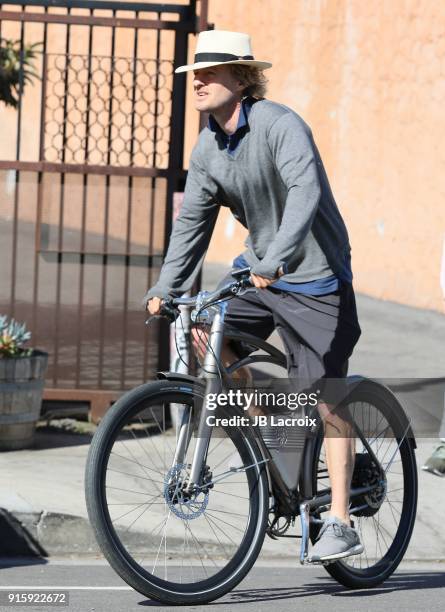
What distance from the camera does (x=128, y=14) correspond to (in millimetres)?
17906

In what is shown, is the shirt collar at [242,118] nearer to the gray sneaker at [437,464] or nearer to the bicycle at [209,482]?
the bicycle at [209,482]

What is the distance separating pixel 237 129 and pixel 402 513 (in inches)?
64.7

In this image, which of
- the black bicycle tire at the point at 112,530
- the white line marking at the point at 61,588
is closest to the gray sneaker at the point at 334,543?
the black bicycle tire at the point at 112,530

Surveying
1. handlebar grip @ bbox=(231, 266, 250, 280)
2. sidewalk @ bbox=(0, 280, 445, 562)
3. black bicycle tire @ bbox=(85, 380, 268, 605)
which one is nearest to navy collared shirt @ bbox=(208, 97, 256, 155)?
handlebar grip @ bbox=(231, 266, 250, 280)

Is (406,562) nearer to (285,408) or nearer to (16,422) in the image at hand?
(285,408)

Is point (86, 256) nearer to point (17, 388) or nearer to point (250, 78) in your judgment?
point (17, 388)

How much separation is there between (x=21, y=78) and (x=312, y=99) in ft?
24.7

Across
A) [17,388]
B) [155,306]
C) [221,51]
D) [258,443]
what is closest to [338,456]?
[258,443]

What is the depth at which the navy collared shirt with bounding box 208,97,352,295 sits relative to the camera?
4633 mm

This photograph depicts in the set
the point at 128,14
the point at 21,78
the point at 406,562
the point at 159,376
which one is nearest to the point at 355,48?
the point at 128,14

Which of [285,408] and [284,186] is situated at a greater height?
[284,186]

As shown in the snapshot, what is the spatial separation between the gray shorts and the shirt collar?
535 millimetres

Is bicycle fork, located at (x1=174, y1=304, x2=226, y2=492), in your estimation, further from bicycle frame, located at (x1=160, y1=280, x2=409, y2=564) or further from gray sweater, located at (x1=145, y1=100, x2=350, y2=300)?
gray sweater, located at (x1=145, y1=100, x2=350, y2=300)

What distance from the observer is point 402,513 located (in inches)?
204
